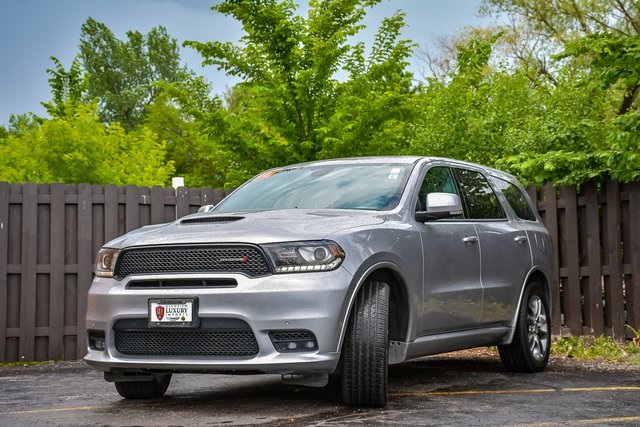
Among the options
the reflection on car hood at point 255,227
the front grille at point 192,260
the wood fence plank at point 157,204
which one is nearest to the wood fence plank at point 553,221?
the wood fence plank at point 157,204

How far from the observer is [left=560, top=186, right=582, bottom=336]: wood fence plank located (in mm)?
11023

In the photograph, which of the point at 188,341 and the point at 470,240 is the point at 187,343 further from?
the point at 470,240

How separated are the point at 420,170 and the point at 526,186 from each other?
4.57 meters

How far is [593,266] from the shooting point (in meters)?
10.9

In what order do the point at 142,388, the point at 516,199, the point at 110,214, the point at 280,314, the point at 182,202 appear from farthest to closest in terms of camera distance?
the point at 182,202, the point at 110,214, the point at 516,199, the point at 142,388, the point at 280,314

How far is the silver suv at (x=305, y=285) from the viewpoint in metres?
5.79

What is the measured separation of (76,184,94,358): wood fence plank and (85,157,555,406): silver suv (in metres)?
3.70

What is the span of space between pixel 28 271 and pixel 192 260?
530 cm

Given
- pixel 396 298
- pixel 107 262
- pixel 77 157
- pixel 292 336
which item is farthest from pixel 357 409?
pixel 77 157

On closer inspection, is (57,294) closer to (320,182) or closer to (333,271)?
(320,182)

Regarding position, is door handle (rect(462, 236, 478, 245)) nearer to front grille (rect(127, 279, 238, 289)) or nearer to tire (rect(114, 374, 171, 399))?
front grille (rect(127, 279, 238, 289))

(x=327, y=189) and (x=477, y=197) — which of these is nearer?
(x=327, y=189)

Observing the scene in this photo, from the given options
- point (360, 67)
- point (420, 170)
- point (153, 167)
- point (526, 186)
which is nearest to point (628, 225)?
point (526, 186)

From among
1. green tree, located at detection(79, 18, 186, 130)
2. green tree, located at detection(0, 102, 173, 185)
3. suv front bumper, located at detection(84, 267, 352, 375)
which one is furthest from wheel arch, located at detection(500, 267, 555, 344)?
green tree, located at detection(79, 18, 186, 130)
